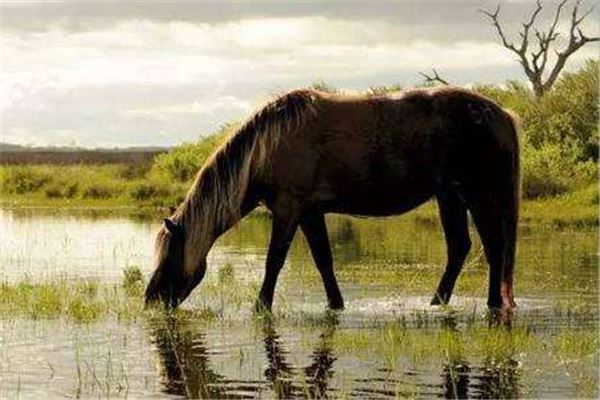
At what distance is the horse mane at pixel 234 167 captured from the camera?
1204 cm

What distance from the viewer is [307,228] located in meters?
12.3

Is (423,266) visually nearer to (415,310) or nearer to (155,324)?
(415,310)

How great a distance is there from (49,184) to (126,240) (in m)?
21.6

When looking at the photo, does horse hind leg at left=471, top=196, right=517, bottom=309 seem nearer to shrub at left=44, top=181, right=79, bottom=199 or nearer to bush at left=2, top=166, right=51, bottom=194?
shrub at left=44, top=181, right=79, bottom=199

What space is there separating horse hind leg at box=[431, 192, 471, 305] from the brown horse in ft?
0.04

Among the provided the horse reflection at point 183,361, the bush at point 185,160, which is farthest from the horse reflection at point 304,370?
the bush at point 185,160

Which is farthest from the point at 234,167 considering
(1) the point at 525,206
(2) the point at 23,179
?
(2) the point at 23,179

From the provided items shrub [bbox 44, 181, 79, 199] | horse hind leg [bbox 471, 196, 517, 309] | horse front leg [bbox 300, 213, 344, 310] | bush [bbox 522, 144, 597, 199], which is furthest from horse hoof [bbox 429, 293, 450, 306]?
shrub [bbox 44, 181, 79, 199]

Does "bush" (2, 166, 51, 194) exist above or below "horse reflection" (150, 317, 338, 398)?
below

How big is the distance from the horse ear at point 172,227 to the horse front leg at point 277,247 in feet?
2.89

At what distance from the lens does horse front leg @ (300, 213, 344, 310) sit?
40.4 ft

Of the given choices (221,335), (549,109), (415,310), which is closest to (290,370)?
(221,335)

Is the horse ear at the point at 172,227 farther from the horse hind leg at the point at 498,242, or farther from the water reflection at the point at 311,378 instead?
the horse hind leg at the point at 498,242

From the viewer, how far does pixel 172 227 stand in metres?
12.0
